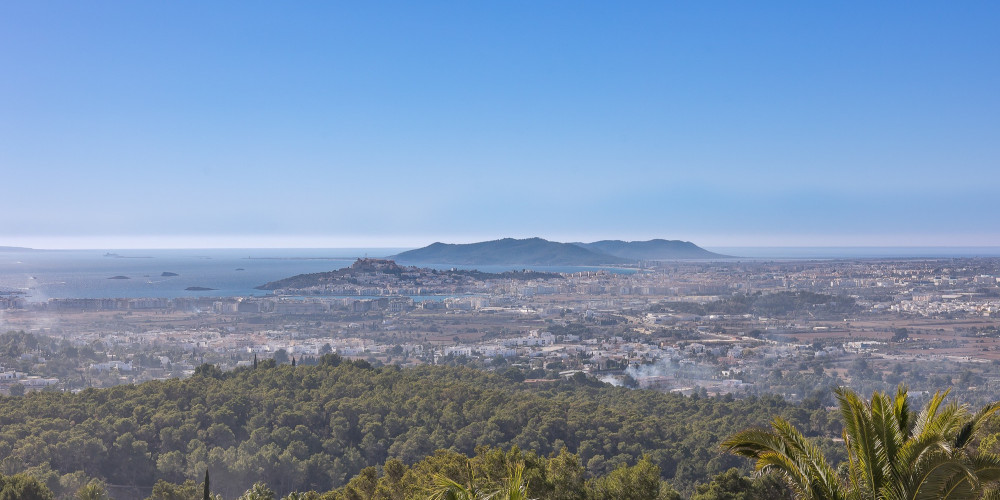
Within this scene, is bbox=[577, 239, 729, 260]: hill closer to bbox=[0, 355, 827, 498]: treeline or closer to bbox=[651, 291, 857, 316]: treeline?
bbox=[651, 291, 857, 316]: treeline

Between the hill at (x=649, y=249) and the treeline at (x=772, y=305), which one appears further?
the hill at (x=649, y=249)

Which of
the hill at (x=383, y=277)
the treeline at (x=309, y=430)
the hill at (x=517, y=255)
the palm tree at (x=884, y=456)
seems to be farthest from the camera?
the hill at (x=517, y=255)

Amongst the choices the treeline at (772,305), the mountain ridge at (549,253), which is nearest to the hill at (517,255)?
the mountain ridge at (549,253)

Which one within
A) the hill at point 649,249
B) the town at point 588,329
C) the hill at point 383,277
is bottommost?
the town at point 588,329

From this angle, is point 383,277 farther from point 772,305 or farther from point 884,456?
point 884,456

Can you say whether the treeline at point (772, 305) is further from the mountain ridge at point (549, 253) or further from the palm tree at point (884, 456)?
the palm tree at point (884, 456)

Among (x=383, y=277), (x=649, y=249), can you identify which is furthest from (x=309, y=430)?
(x=649, y=249)
